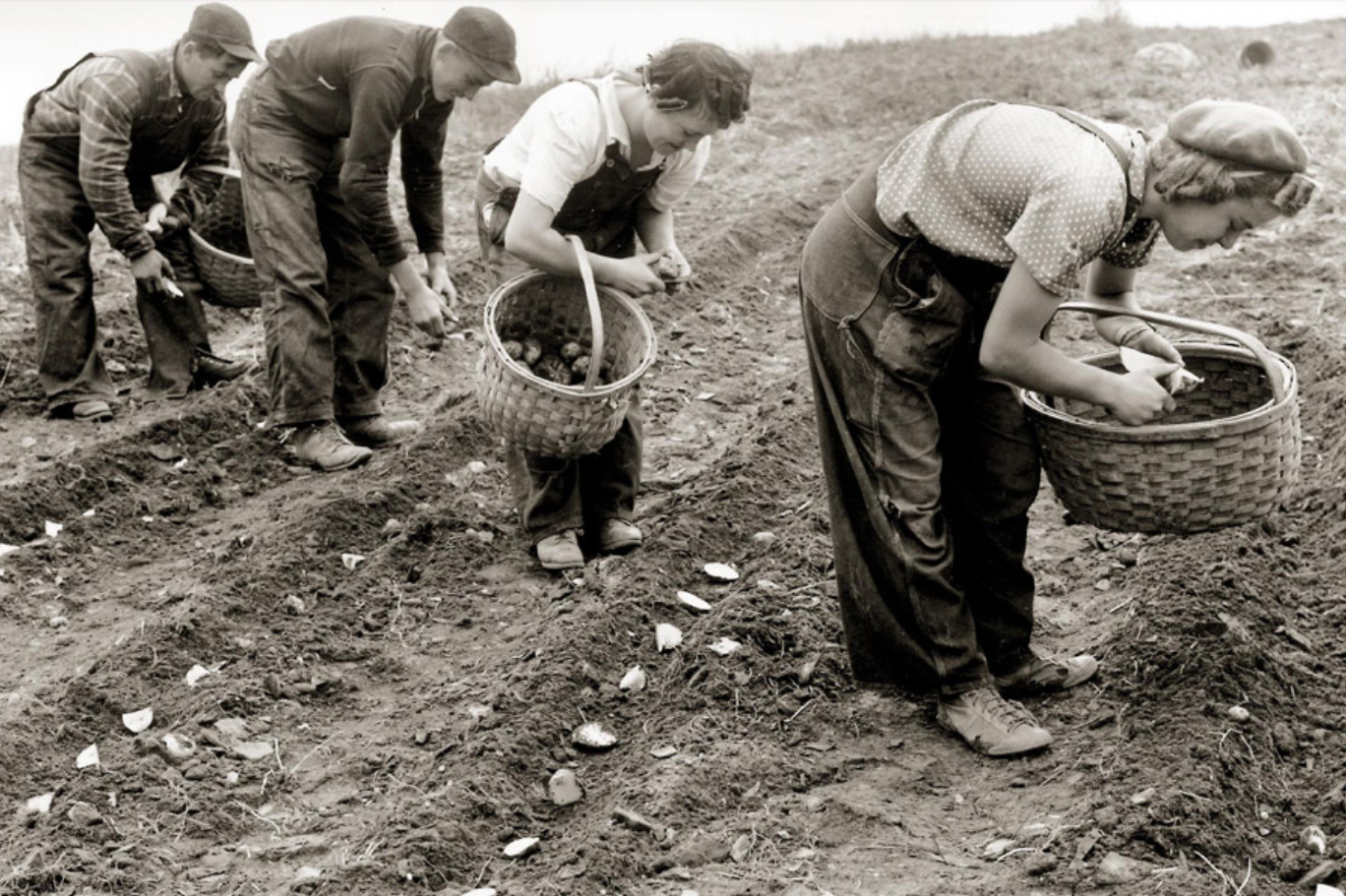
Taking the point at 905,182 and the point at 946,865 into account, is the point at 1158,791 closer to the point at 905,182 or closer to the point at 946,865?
the point at 946,865

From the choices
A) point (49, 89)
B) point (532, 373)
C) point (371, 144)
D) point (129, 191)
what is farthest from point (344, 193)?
point (49, 89)

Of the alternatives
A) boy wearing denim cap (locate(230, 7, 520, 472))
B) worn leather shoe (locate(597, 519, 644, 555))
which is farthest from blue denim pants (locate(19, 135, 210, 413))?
worn leather shoe (locate(597, 519, 644, 555))

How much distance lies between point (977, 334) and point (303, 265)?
109 inches

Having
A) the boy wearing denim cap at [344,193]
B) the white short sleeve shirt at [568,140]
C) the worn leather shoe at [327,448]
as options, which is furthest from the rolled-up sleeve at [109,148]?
the white short sleeve shirt at [568,140]

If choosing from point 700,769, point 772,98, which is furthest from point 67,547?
point 772,98

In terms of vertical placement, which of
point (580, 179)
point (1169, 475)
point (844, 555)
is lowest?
point (844, 555)

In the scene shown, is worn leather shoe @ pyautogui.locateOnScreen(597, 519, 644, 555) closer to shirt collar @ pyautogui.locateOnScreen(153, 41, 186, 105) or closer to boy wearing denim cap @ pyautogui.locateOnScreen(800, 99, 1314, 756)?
boy wearing denim cap @ pyautogui.locateOnScreen(800, 99, 1314, 756)

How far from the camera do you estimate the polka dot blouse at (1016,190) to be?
297 centimetres

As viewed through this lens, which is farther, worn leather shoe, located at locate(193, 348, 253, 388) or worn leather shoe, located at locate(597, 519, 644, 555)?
worn leather shoe, located at locate(193, 348, 253, 388)

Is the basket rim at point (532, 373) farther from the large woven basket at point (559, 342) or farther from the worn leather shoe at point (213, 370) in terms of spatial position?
the worn leather shoe at point (213, 370)

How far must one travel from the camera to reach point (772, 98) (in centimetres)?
1192

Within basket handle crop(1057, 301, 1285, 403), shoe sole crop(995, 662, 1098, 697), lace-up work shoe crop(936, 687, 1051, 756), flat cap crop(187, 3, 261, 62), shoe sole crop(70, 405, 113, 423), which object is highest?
flat cap crop(187, 3, 261, 62)

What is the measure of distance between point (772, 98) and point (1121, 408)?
9.09 m

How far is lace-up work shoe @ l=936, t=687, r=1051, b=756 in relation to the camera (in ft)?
11.8
